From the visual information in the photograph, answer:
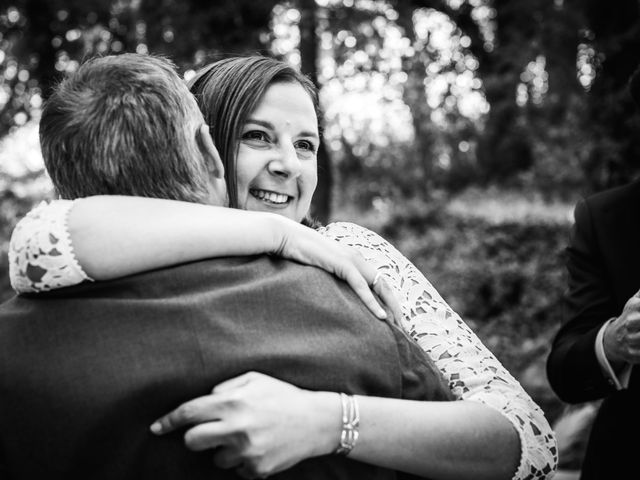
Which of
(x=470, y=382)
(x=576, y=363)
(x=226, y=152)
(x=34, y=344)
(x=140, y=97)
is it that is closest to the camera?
(x=34, y=344)

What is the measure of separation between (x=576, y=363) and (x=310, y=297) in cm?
144

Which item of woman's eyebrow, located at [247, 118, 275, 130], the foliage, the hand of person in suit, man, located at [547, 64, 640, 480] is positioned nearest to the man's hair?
woman's eyebrow, located at [247, 118, 275, 130]

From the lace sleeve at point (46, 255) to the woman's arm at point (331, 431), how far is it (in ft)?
1.16

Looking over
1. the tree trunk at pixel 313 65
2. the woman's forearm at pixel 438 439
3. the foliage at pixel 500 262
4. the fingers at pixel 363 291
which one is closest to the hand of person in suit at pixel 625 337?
the woman's forearm at pixel 438 439

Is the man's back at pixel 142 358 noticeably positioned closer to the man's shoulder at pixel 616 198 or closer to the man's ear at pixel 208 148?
the man's ear at pixel 208 148

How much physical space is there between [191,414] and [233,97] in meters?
1.18

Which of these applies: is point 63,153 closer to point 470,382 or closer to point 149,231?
point 149,231

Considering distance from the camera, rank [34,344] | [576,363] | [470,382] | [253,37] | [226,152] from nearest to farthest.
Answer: [34,344] → [470,382] → [226,152] → [576,363] → [253,37]

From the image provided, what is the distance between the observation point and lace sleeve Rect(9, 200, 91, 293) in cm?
131

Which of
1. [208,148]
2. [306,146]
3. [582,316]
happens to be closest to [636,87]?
[582,316]

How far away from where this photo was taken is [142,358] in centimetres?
129

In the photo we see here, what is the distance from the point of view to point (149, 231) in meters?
1.34

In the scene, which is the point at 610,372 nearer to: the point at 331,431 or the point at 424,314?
the point at 424,314

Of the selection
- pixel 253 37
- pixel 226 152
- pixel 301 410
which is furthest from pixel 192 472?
pixel 253 37
